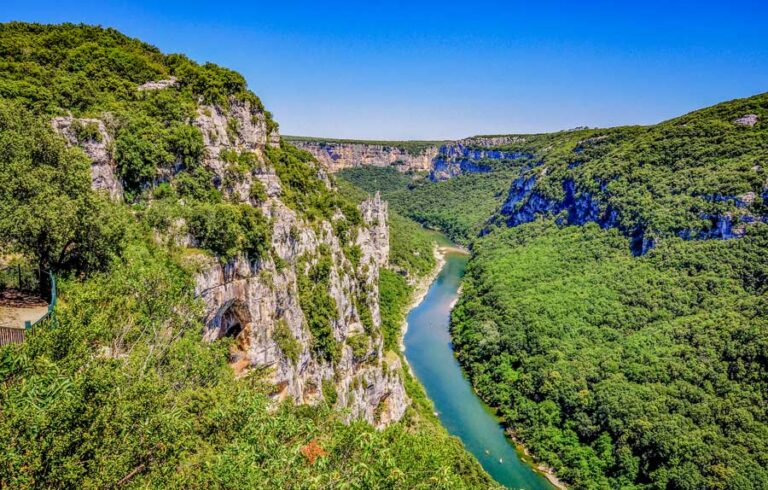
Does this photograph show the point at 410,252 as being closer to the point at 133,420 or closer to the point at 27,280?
the point at 27,280

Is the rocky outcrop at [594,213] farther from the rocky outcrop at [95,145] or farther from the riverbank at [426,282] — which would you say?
the rocky outcrop at [95,145]

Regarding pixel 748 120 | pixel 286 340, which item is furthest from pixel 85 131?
pixel 748 120

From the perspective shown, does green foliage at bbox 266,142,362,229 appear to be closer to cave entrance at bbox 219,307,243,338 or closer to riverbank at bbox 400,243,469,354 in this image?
cave entrance at bbox 219,307,243,338

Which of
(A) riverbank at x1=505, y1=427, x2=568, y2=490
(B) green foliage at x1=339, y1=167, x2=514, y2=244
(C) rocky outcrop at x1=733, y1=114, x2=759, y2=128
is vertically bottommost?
(A) riverbank at x1=505, y1=427, x2=568, y2=490

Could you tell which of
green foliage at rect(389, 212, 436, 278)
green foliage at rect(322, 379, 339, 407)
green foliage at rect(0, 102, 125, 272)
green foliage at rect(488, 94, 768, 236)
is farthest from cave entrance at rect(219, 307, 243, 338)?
green foliage at rect(488, 94, 768, 236)

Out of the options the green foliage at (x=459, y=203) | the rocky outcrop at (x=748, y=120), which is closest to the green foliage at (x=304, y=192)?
the rocky outcrop at (x=748, y=120)

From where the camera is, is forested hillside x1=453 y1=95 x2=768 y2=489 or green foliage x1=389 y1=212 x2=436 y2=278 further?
green foliage x1=389 y1=212 x2=436 y2=278


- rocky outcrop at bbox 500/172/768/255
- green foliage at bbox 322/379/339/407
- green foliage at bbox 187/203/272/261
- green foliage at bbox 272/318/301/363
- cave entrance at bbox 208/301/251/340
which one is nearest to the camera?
green foliage at bbox 187/203/272/261
